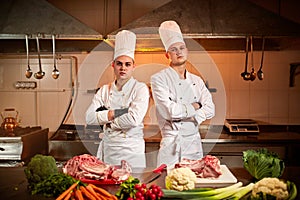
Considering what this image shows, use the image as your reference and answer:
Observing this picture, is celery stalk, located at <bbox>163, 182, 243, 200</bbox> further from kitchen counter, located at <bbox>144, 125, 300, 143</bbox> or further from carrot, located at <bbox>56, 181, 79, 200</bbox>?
kitchen counter, located at <bbox>144, 125, 300, 143</bbox>

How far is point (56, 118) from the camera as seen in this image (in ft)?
10.7

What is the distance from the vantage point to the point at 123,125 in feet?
7.15

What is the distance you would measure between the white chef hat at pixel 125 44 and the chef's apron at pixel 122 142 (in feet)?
0.62

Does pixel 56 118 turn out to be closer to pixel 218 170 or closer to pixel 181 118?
pixel 181 118

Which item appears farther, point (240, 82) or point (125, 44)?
point (240, 82)

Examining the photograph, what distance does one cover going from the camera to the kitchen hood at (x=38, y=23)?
2.40 metres

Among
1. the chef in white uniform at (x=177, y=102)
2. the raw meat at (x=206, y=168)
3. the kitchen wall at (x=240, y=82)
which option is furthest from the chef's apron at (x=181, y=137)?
the kitchen wall at (x=240, y=82)

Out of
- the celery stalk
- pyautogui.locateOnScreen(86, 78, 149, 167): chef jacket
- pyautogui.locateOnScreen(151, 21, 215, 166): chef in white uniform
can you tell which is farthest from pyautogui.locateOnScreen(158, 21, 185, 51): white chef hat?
the celery stalk

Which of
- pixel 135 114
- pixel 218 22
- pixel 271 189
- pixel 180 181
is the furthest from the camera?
pixel 218 22

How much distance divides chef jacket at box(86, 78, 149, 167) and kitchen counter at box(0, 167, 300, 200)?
503 mm

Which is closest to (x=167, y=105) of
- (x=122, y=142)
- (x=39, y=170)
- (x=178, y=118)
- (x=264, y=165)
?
(x=178, y=118)

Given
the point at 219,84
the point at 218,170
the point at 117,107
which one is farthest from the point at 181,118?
the point at 219,84

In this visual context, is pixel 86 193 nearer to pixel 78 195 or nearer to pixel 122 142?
pixel 78 195

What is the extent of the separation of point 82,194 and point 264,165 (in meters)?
0.67
